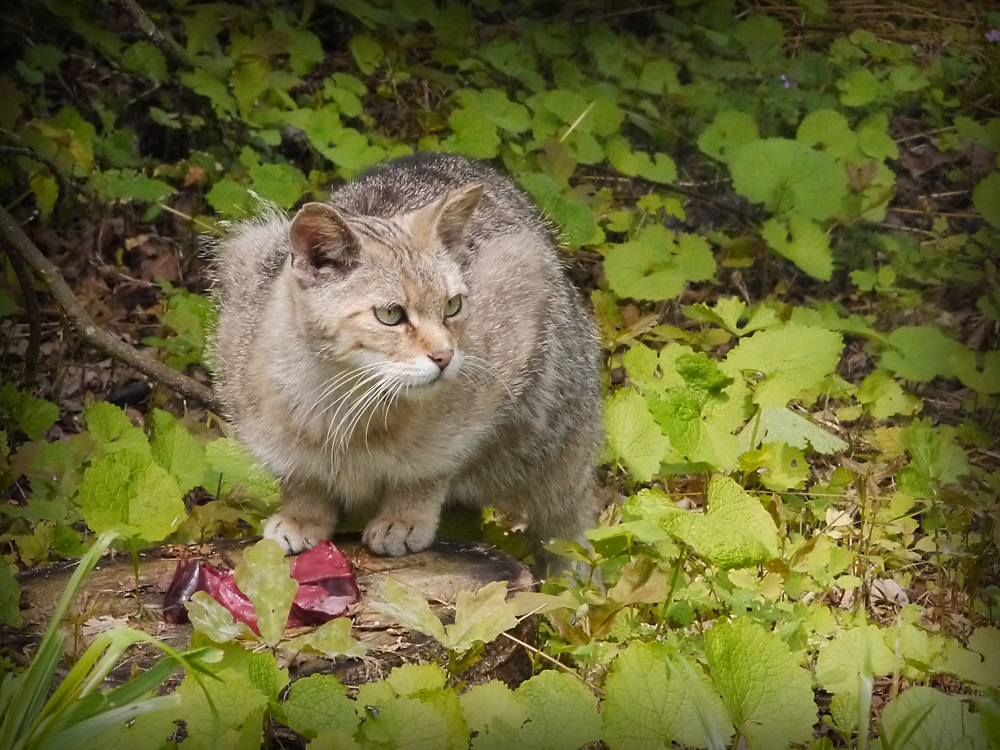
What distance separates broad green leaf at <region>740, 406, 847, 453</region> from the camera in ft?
12.3

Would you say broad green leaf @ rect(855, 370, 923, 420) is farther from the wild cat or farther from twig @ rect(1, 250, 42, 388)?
twig @ rect(1, 250, 42, 388)

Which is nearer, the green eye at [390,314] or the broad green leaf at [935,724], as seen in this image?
the broad green leaf at [935,724]

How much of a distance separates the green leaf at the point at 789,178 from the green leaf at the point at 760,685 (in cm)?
292

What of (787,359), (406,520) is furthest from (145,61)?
(787,359)

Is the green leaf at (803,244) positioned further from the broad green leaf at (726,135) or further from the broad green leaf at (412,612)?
the broad green leaf at (412,612)

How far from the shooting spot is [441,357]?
306 centimetres

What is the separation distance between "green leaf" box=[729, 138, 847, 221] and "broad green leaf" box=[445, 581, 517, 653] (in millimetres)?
2852

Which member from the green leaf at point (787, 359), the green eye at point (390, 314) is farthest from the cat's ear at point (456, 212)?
the green leaf at point (787, 359)

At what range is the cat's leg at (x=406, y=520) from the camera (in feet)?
11.1

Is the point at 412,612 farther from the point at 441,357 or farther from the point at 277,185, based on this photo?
the point at 277,185

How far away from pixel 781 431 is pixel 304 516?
5.32ft

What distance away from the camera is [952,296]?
5691 mm

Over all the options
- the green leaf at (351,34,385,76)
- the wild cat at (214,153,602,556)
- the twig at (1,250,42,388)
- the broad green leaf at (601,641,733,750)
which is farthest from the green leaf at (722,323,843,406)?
the green leaf at (351,34,385,76)

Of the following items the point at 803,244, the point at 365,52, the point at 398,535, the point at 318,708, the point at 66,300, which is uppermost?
the point at 365,52
